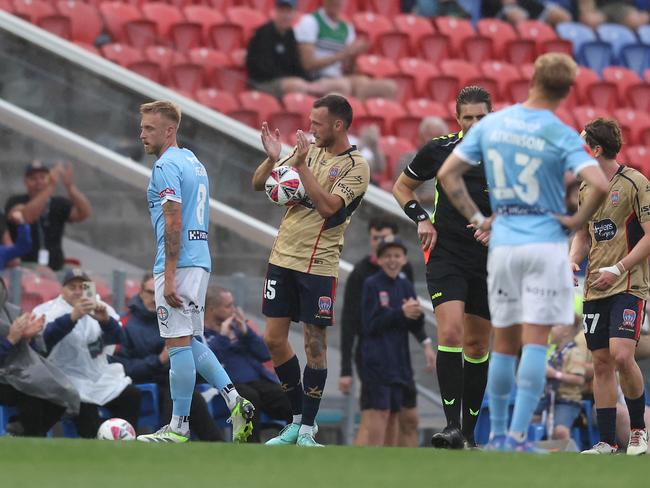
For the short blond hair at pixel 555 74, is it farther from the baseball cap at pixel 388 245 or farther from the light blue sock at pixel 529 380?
the baseball cap at pixel 388 245

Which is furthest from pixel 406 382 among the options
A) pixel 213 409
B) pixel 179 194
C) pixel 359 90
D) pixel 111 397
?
pixel 359 90

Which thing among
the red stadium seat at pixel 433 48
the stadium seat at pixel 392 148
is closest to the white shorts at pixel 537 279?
the stadium seat at pixel 392 148

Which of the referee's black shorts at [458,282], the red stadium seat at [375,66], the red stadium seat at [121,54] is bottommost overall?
the referee's black shorts at [458,282]

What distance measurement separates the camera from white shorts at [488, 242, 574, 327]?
7.22m

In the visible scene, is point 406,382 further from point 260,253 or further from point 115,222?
point 115,222

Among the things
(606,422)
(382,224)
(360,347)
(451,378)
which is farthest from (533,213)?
(382,224)

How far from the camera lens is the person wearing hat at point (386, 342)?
1272cm

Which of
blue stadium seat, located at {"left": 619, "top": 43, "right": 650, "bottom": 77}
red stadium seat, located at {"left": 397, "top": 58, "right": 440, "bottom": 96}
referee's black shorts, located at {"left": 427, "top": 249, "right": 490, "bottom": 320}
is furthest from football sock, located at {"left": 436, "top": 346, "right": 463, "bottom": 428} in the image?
blue stadium seat, located at {"left": 619, "top": 43, "right": 650, "bottom": 77}

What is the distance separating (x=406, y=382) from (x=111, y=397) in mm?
2687

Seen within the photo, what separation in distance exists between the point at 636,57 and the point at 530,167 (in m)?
14.7

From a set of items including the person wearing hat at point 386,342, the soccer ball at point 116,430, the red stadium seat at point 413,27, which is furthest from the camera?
the red stadium seat at point 413,27

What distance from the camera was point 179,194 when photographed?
896 cm

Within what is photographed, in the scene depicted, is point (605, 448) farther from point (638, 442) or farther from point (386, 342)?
point (386, 342)

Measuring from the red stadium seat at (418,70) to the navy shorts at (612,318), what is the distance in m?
9.54
